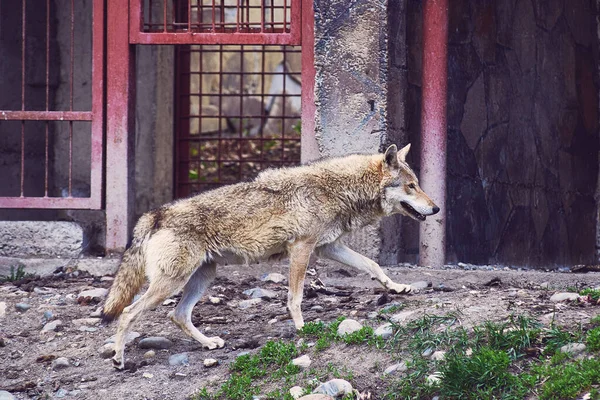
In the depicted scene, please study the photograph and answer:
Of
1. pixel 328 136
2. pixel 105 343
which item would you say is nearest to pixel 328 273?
pixel 328 136

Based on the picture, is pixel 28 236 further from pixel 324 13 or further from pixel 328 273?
pixel 324 13

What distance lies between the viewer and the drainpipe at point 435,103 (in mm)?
8648

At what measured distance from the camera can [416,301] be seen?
655cm

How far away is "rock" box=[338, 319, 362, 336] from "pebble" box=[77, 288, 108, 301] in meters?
2.36

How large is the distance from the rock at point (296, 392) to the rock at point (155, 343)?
132 centimetres

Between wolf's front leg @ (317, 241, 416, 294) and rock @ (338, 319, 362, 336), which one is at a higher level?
wolf's front leg @ (317, 241, 416, 294)

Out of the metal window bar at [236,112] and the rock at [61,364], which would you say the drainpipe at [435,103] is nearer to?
the rock at [61,364]

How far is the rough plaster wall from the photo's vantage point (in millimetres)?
8398

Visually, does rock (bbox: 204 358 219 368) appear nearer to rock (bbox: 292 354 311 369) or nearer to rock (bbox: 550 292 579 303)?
rock (bbox: 292 354 311 369)

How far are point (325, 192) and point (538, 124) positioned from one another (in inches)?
188

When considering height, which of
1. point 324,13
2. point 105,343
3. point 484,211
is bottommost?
point 105,343

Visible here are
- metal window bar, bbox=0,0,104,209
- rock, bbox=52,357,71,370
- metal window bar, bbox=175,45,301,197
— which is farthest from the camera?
metal window bar, bbox=175,45,301,197

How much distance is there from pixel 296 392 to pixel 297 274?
1237 millimetres

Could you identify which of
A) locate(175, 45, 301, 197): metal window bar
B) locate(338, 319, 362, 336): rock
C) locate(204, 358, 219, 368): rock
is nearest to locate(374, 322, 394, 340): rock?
locate(338, 319, 362, 336): rock
